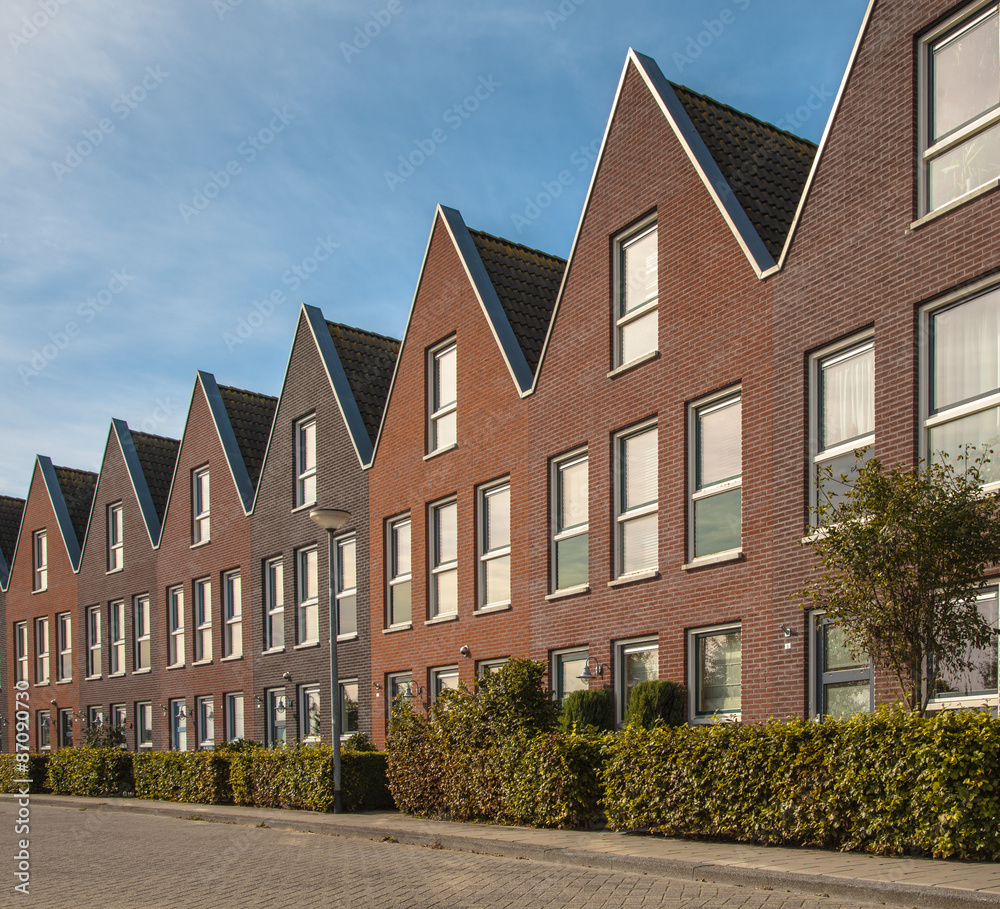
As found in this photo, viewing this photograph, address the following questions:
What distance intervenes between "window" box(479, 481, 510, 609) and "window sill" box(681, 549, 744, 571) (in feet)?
15.8

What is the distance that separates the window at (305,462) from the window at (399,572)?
3397 mm

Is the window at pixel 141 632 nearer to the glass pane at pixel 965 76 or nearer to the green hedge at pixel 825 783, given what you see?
the green hedge at pixel 825 783

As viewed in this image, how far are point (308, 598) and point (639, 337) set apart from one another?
38.7 ft

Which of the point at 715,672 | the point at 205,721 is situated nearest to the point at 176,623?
the point at 205,721

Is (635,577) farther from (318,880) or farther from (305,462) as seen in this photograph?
(305,462)

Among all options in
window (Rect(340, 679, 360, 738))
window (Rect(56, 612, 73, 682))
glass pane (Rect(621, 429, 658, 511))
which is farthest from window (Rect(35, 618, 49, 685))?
glass pane (Rect(621, 429, 658, 511))

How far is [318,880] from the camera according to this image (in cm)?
1054

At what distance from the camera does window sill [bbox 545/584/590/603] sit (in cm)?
1758

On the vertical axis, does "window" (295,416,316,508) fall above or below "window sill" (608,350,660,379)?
below

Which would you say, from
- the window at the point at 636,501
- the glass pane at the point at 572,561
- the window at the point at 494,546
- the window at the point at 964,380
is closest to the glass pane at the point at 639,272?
the window at the point at 636,501

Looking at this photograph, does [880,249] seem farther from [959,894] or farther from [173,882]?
[173,882]

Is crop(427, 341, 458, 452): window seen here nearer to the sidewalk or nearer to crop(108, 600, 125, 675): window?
the sidewalk

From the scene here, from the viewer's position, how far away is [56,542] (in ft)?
129

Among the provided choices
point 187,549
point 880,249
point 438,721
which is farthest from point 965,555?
point 187,549
